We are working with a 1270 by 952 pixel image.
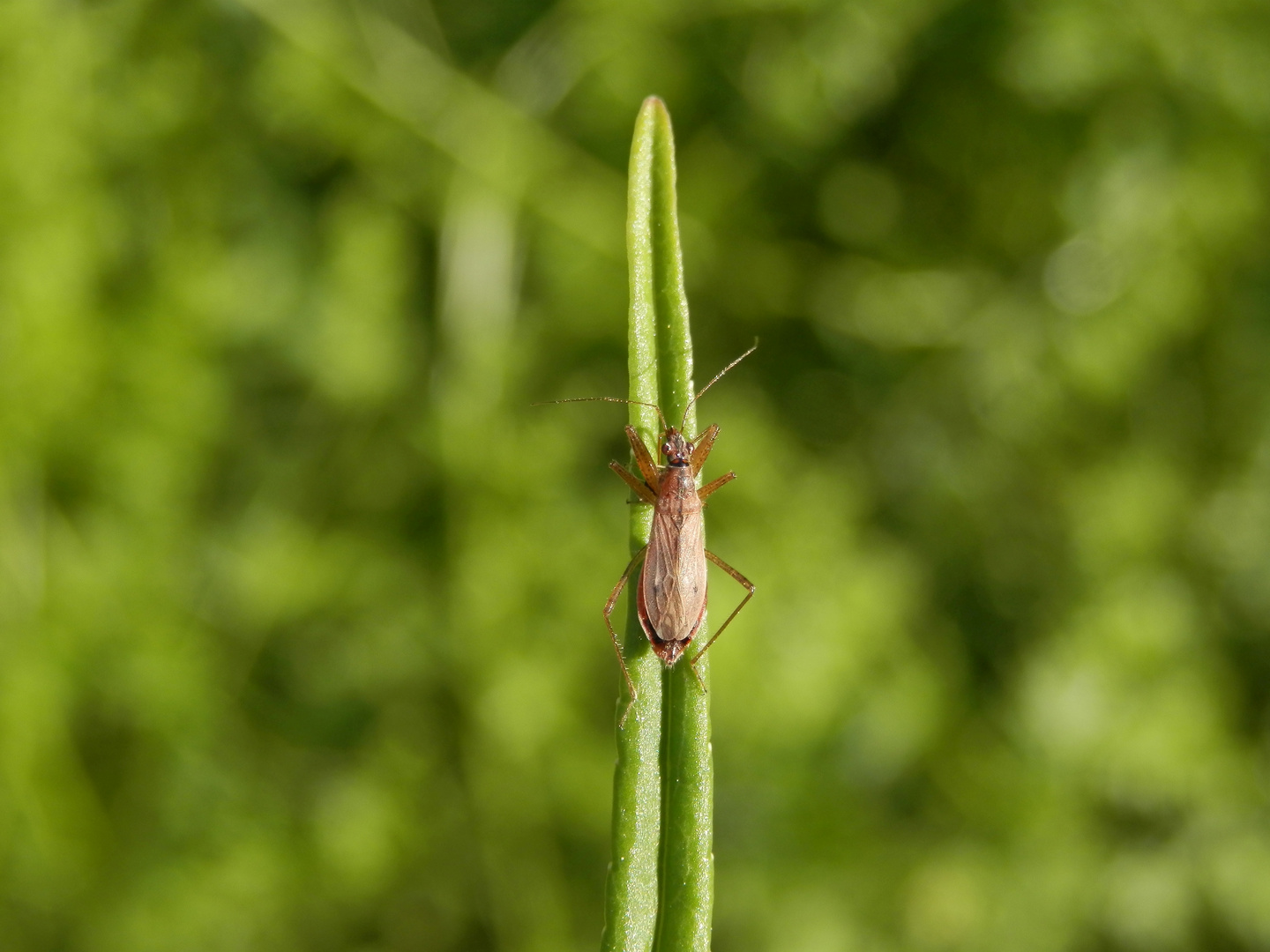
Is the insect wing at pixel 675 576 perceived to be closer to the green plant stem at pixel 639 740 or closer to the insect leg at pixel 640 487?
the insect leg at pixel 640 487

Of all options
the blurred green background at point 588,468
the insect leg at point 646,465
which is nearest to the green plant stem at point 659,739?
the insect leg at point 646,465

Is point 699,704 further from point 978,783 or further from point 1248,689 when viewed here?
point 1248,689

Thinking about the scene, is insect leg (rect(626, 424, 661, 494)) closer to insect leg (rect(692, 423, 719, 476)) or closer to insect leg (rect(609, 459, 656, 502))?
insect leg (rect(609, 459, 656, 502))

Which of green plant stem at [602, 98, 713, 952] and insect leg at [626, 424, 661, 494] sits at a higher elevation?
insect leg at [626, 424, 661, 494]

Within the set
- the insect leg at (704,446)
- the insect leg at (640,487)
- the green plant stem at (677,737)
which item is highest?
the insect leg at (704,446)

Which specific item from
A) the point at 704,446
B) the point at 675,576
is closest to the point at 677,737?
the point at 675,576

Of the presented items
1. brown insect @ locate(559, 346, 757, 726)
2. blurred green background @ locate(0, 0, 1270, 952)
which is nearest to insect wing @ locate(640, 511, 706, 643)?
brown insect @ locate(559, 346, 757, 726)
